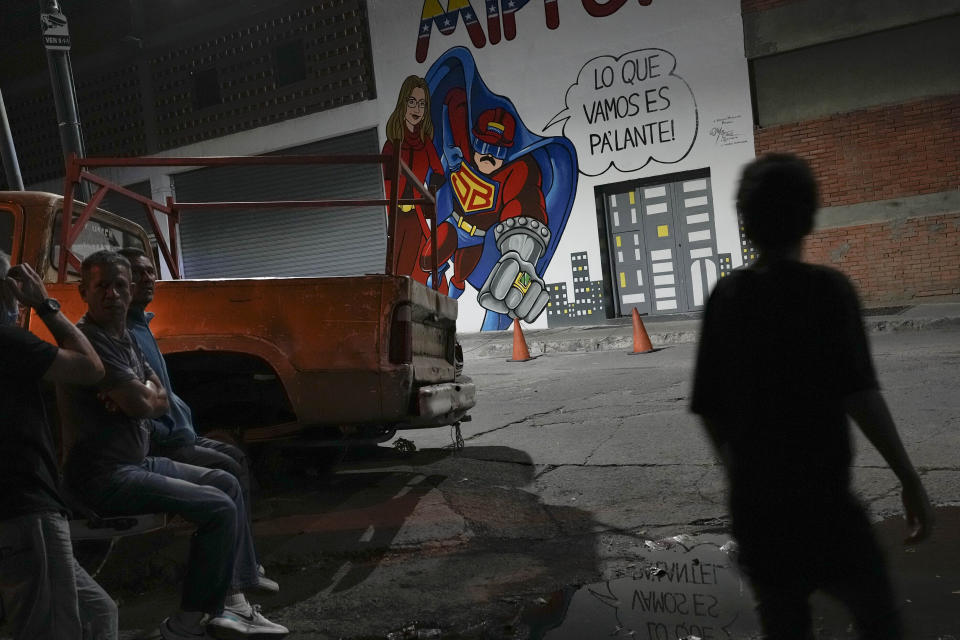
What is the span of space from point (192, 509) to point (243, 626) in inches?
18.7

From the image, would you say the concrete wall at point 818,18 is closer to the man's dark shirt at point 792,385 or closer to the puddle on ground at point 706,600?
the puddle on ground at point 706,600

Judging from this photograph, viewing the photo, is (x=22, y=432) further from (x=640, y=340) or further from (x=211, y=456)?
(x=640, y=340)

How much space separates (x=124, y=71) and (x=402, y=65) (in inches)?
310

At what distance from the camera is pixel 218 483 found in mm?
3256

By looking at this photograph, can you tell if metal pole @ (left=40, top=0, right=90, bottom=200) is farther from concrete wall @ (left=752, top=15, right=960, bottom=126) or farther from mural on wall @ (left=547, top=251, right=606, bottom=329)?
concrete wall @ (left=752, top=15, right=960, bottom=126)

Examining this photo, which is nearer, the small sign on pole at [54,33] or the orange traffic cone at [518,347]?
the small sign on pole at [54,33]

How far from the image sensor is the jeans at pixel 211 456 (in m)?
3.48

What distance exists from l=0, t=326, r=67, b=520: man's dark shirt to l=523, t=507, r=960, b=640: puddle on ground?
1.70 metres

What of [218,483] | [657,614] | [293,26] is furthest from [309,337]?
[293,26]

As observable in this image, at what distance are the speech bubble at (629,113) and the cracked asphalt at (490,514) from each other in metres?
8.52

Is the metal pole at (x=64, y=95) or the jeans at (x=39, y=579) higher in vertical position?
the metal pole at (x=64, y=95)
